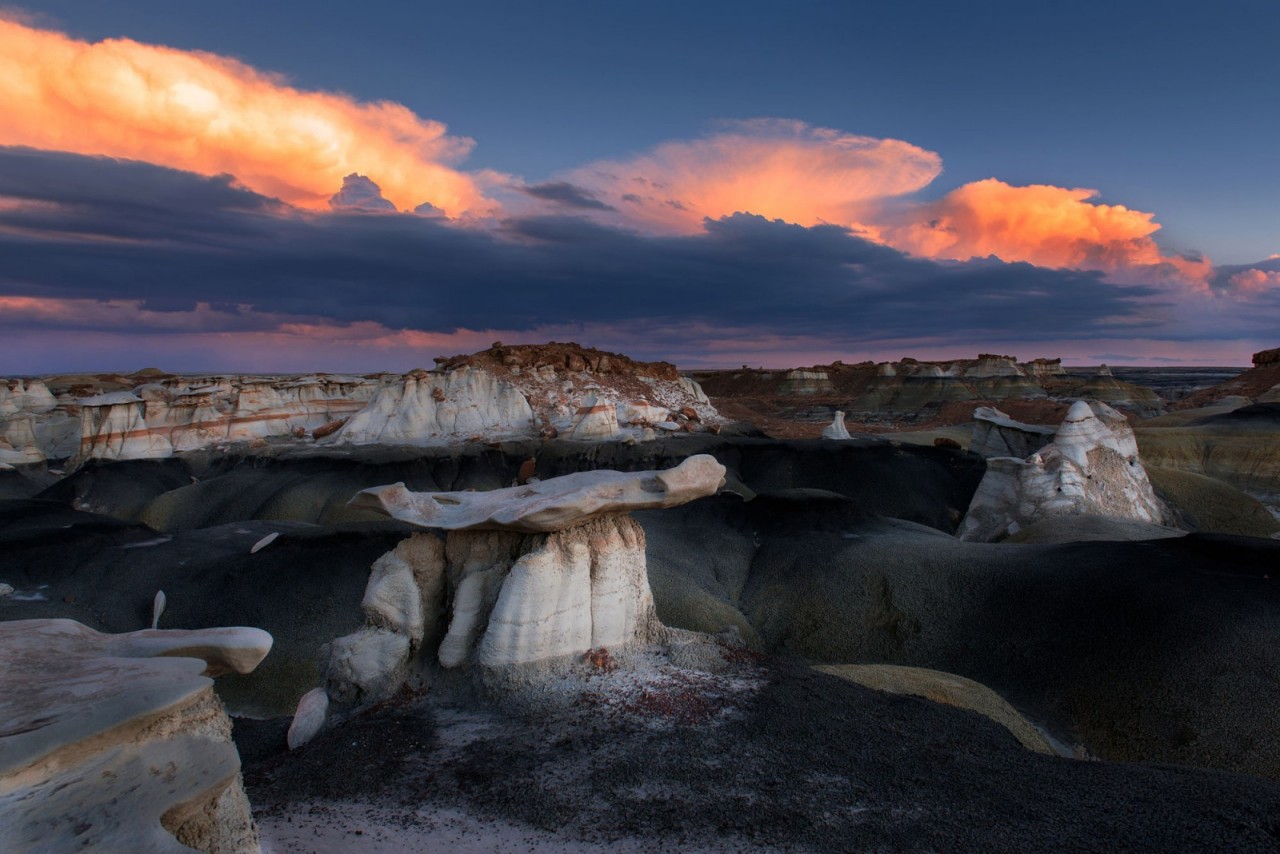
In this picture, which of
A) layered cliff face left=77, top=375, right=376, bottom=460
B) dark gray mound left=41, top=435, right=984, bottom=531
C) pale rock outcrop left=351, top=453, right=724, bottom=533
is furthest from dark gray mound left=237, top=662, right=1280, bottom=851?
layered cliff face left=77, top=375, right=376, bottom=460

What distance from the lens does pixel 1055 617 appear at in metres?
14.0

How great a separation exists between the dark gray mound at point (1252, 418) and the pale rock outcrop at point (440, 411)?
128 feet

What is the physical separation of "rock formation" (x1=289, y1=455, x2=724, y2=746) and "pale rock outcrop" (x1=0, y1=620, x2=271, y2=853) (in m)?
4.05

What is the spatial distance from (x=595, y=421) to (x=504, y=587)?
28.2m

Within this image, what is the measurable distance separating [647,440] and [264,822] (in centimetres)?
3166

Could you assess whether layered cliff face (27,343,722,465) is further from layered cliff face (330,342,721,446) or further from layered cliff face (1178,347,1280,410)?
layered cliff face (1178,347,1280,410)

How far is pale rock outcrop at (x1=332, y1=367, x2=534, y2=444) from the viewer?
3734cm

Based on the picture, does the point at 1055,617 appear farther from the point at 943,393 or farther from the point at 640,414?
the point at 943,393

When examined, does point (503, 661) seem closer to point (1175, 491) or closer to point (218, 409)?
point (1175, 491)

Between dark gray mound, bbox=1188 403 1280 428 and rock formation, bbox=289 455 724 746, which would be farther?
dark gray mound, bbox=1188 403 1280 428

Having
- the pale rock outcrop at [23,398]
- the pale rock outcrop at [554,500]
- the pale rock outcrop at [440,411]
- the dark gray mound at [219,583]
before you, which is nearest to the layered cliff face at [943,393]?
the pale rock outcrop at [440,411]

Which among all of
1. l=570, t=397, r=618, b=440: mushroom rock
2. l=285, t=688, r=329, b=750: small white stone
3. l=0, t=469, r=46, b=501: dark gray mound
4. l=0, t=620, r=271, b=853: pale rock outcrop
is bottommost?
l=0, t=469, r=46, b=501: dark gray mound

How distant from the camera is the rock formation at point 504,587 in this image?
8.80 meters

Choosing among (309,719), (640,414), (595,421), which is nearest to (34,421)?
(595,421)
